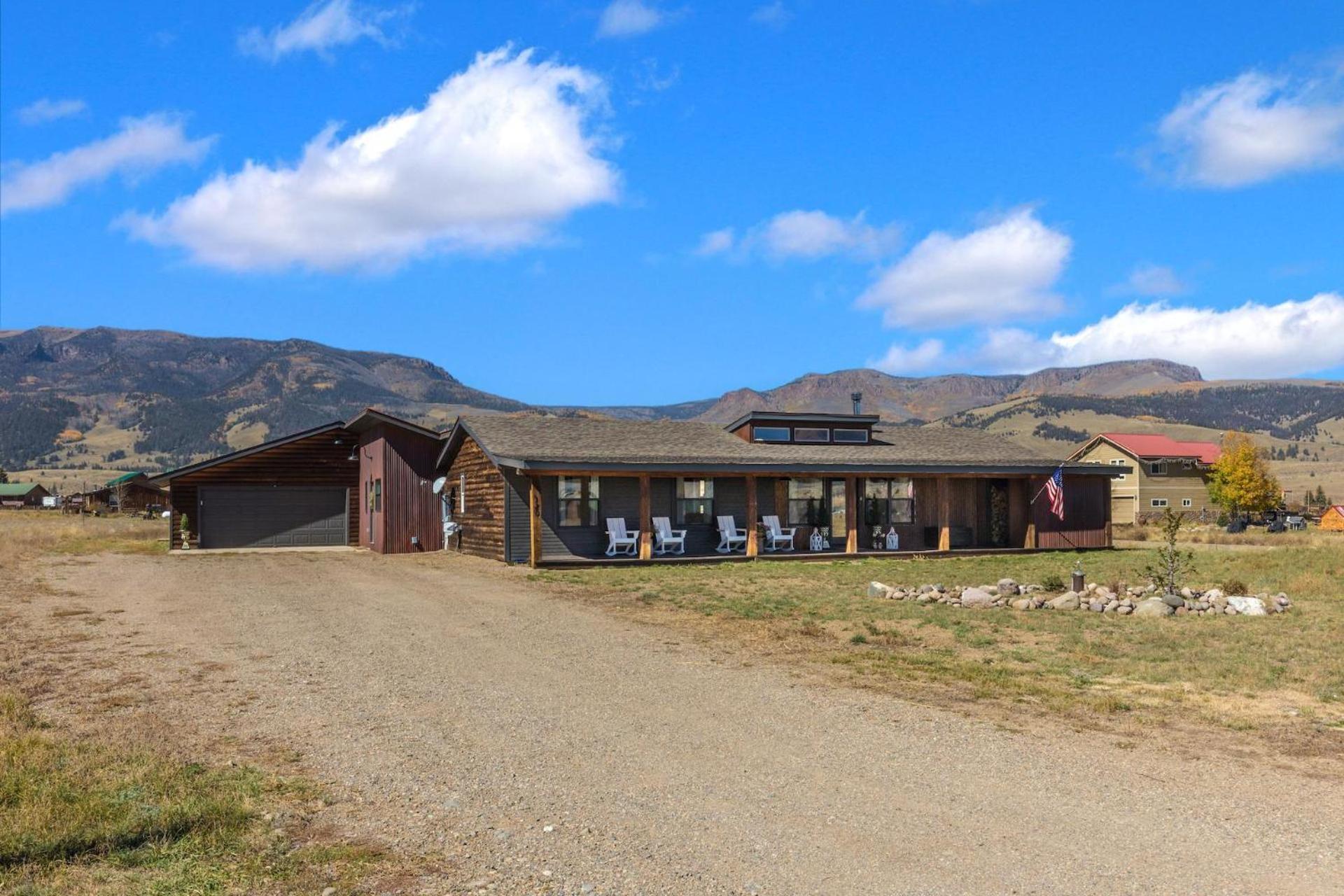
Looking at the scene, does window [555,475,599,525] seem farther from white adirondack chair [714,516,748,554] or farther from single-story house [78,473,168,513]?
single-story house [78,473,168,513]

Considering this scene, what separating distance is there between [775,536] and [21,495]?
90220 mm

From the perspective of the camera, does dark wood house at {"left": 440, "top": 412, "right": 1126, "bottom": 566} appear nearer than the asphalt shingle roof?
Yes

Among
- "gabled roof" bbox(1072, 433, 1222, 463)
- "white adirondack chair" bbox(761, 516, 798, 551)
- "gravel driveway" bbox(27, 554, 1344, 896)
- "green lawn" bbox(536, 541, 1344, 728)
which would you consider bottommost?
"green lawn" bbox(536, 541, 1344, 728)

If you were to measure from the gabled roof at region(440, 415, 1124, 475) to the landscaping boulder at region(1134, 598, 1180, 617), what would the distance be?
11.6m

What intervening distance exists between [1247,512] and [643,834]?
6084 centimetres

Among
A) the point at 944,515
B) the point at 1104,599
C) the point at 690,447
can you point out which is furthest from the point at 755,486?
the point at 1104,599

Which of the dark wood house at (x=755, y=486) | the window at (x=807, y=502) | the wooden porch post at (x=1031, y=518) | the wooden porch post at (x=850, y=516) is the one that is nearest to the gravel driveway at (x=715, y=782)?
the dark wood house at (x=755, y=486)

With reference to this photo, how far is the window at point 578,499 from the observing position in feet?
77.9

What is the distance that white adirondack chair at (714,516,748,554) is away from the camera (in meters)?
24.9

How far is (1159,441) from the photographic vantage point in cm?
6153

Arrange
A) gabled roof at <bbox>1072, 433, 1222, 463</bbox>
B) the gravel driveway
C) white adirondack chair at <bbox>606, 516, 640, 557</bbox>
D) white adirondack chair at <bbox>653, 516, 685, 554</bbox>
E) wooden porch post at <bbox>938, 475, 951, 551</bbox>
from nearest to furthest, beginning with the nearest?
the gravel driveway
white adirondack chair at <bbox>606, 516, 640, 557</bbox>
white adirondack chair at <bbox>653, 516, 685, 554</bbox>
wooden porch post at <bbox>938, 475, 951, 551</bbox>
gabled roof at <bbox>1072, 433, 1222, 463</bbox>

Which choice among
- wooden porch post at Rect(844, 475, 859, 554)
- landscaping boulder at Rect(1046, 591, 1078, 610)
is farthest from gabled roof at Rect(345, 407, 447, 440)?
landscaping boulder at Rect(1046, 591, 1078, 610)

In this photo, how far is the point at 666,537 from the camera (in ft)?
79.3

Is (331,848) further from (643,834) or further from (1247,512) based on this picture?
(1247,512)
